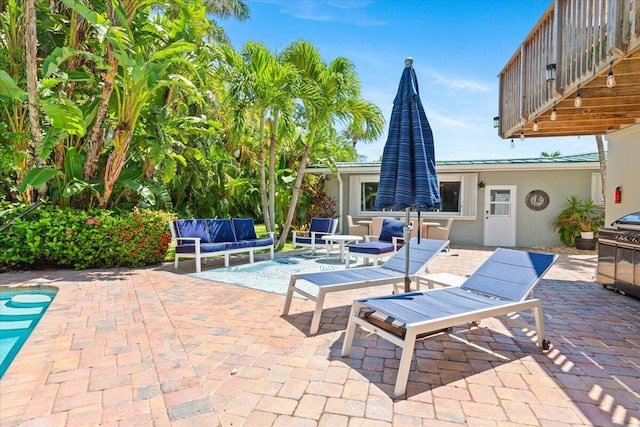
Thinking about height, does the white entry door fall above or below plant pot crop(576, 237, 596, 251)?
above

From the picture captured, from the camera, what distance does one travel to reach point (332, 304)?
5.27 meters

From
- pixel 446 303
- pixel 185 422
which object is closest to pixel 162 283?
pixel 185 422

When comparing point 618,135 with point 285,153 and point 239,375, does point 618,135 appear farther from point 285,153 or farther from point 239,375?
point 285,153

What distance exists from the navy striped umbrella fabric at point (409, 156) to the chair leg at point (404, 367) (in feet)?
5.35

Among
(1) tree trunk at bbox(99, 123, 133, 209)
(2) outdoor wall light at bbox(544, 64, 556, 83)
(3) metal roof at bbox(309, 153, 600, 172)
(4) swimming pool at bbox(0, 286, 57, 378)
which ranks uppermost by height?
(2) outdoor wall light at bbox(544, 64, 556, 83)

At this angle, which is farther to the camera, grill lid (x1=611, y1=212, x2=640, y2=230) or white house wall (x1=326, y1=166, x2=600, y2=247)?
white house wall (x1=326, y1=166, x2=600, y2=247)

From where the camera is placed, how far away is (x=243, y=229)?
9227 millimetres

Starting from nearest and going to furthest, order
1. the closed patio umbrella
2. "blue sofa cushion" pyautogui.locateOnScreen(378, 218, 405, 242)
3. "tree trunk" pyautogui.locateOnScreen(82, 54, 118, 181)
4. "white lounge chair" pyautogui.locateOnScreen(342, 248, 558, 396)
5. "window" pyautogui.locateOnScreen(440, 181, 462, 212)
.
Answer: "white lounge chair" pyautogui.locateOnScreen(342, 248, 558, 396), the closed patio umbrella, "tree trunk" pyautogui.locateOnScreen(82, 54, 118, 181), "blue sofa cushion" pyautogui.locateOnScreen(378, 218, 405, 242), "window" pyautogui.locateOnScreen(440, 181, 462, 212)

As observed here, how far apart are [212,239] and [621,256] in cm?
824

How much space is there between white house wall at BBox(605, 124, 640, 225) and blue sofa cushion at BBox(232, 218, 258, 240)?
8501 millimetres

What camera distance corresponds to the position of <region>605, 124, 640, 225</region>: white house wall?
6.85 m

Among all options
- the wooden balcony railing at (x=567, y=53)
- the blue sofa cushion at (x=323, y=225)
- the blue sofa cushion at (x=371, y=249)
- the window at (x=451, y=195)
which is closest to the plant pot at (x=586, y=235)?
the window at (x=451, y=195)

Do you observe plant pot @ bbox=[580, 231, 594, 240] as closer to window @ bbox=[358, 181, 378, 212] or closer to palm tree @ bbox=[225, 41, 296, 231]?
window @ bbox=[358, 181, 378, 212]

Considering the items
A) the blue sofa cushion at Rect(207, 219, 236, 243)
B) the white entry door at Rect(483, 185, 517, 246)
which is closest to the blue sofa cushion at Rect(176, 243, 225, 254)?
the blue sofa cushion at Rect(207, 219, 236, 243)
